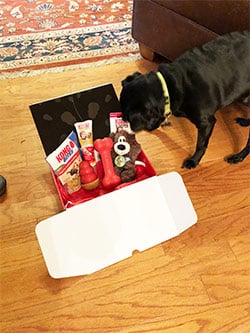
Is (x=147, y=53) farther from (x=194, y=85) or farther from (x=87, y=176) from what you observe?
(x=87, y=176)

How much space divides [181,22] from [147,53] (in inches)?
11.2

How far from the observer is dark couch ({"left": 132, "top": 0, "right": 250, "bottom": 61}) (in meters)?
1.26

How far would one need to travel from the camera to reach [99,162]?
4.25ft

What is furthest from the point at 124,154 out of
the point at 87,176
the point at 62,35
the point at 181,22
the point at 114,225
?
the point at 62,35

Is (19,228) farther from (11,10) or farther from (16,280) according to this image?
(11,10)

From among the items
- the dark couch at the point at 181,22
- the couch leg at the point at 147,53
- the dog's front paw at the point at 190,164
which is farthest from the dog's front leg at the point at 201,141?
the couch leg at the point at 147,53

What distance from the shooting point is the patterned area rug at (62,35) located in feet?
5.56

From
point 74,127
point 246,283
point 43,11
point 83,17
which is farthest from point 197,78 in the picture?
point 43,11

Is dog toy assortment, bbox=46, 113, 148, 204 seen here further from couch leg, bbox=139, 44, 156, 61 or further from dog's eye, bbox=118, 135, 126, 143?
couch leg, bbox=139, 44, 156, 61

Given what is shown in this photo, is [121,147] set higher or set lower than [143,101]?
lower

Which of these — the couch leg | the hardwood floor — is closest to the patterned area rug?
the couch leg

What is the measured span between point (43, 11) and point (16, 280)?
4.51 ft

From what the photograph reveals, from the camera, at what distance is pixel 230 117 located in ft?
4.99

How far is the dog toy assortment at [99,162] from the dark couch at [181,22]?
17.9 inches
